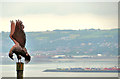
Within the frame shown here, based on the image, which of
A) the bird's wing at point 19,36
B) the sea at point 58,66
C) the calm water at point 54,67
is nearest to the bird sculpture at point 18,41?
the bird's wing at point 19,36

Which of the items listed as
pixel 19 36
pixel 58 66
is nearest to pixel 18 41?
pixel 19 36

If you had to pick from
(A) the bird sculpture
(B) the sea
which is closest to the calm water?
(B) the sea

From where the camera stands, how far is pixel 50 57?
1170 inches

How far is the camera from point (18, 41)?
8.78 m

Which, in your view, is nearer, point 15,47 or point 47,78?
point 15,47

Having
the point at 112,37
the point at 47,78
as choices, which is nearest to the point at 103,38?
the point at 112,37

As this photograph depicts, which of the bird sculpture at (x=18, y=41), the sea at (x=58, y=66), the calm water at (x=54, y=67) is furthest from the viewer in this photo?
the sea at (x=58, y=66)

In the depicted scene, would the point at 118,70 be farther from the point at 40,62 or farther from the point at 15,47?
the point at 15,47

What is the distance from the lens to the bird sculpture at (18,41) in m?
8.69

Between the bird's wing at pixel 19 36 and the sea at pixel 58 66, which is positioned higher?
the bird's wing at pixel 19 36

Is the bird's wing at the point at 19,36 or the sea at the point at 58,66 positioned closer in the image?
the bird's wing at the point at 19,36

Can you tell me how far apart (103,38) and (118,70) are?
450cm

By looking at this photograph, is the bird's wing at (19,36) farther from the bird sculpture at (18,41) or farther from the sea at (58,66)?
the sea at (58,66)

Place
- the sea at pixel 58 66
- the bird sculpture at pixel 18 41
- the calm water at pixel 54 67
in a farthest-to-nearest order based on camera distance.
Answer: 1. the sea at pixel 58 66
2. the calm water at pixel 54 67
3. the bird sculpture at pixel 18 41
